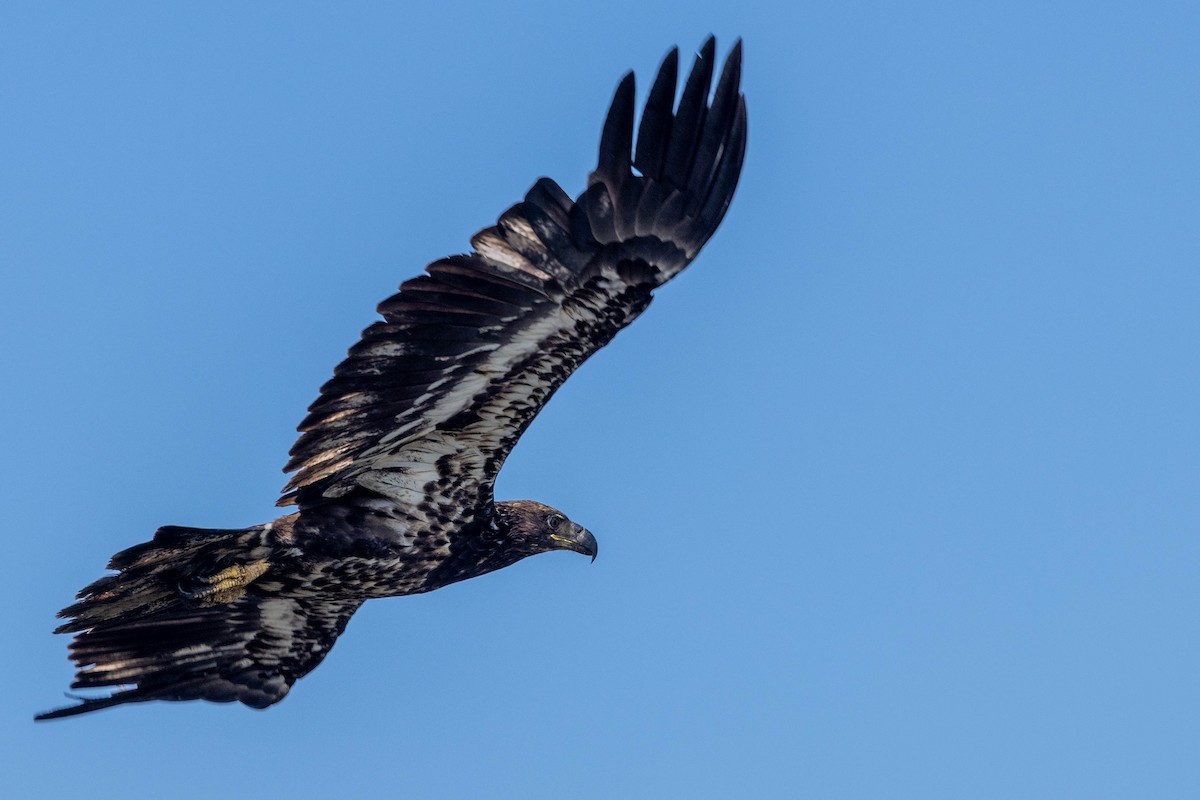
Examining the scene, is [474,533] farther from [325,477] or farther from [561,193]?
[561,193]

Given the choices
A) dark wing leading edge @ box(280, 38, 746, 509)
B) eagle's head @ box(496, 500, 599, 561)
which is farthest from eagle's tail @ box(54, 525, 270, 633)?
eagle's head @ box(496, 500, 599, 561)

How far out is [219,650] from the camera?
42.6 feet

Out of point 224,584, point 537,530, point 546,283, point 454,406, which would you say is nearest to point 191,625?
point 224,584

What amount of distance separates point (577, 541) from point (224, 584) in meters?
2.36

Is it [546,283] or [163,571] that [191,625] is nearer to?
[163,571]

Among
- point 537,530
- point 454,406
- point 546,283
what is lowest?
point 454,406


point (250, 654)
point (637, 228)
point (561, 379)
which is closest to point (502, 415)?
point (561, 379)

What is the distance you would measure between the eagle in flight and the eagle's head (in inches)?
0.5

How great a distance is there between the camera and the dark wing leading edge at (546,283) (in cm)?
1032

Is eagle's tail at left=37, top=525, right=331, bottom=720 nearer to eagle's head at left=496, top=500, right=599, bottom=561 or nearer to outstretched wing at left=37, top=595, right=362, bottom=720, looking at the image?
outstretched wing at left=37, top=595, right=362, bottom=720

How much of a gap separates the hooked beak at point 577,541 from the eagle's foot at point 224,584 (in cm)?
197

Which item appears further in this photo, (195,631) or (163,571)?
(195,631)

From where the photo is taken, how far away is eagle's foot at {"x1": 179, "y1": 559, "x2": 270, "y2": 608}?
450 inches

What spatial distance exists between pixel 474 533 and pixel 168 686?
8.14 feet
